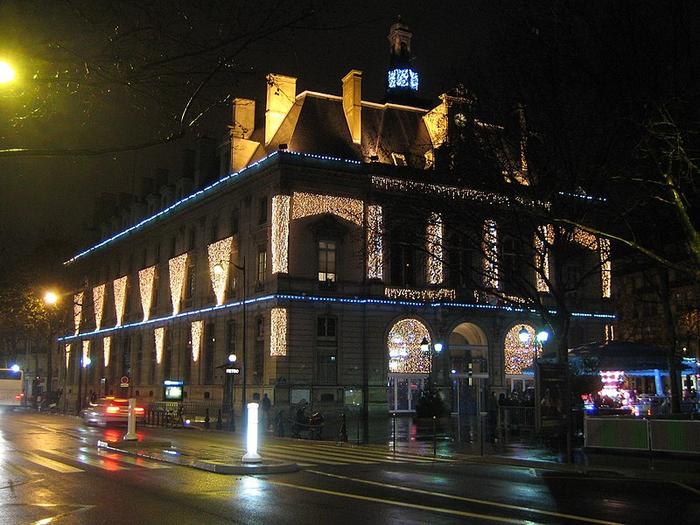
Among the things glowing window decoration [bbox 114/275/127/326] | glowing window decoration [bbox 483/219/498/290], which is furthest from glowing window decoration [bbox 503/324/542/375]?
glowing window decoration [bbox 114/275/127/326]

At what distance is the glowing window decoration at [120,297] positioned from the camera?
74.6m

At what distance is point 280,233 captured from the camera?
48.3 metres

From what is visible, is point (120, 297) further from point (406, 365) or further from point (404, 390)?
point (406, 365)

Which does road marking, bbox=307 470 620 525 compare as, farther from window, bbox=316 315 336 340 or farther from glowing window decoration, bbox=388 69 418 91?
glowing window decoration, bbox=388 69 418 91

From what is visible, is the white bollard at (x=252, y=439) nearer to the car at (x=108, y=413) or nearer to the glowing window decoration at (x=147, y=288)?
the car at (x=108, y=413)

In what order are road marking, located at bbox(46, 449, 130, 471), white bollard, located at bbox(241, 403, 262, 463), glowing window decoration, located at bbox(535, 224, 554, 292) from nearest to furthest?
white bollard, located at bbox(241, 403, 262, 463), road marking, located at bbox(46, 449, 130, 471), glowing window decoration, located at bbox(535, 224, 554, 292)

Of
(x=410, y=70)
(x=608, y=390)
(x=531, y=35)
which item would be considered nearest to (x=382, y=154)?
(x=410, y=70)

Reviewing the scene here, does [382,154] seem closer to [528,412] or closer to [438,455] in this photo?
[528,412]

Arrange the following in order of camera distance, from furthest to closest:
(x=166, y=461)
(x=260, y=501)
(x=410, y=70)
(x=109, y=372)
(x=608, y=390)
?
1. (x=109, y=372)
2. (x=410, y=70)
3. (x=608, y=390)
4. (x=166, y=461)
5. (x=260, y=501)

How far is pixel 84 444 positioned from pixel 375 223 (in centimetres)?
2657

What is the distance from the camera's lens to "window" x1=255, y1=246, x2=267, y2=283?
5000 cm

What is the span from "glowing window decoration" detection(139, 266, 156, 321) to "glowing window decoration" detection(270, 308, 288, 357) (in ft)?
78.9

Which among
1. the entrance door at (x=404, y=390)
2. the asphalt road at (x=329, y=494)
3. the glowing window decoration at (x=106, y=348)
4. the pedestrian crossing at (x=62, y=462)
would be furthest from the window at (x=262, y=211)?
the glowing window decoration at (x=106, y=348)

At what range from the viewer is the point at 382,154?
2080 inches
